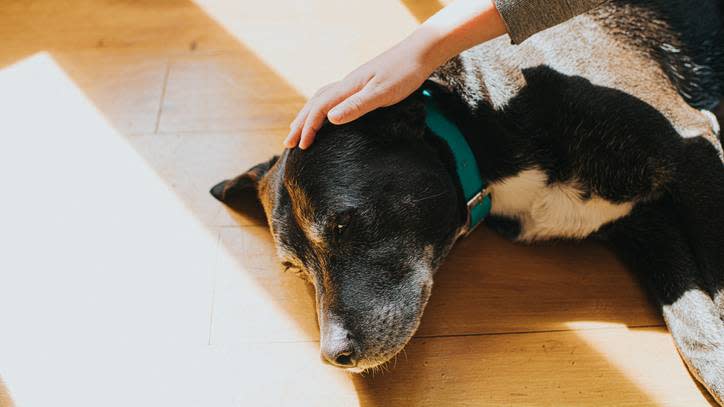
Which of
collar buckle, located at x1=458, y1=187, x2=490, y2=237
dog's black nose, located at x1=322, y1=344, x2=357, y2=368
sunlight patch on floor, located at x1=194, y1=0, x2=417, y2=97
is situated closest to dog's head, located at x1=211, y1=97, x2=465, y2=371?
dog's black nose, located at x1=322, y1=344, x2=357, y2=368

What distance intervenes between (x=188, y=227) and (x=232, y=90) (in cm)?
65

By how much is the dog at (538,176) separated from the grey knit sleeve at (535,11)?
280 millimetres

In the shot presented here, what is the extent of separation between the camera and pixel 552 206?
2.04 meters

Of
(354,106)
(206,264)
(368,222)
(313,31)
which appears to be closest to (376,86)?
(354,106)

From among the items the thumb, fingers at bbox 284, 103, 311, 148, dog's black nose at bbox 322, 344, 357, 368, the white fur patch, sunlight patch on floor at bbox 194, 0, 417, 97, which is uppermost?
the thumb

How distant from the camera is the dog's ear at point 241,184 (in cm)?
215

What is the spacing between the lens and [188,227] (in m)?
2.31

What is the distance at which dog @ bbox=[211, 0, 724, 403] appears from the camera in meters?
1.74

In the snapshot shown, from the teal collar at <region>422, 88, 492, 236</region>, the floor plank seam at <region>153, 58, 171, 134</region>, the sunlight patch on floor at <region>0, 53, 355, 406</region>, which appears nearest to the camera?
the teal collar at <region>422, 88, 492, 236</region>

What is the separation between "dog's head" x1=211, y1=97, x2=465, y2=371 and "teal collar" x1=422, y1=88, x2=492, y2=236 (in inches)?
2.8

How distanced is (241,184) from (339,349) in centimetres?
77

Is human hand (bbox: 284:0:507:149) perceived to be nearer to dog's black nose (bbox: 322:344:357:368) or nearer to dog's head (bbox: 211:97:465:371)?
dog's head (bbox: 211:97:465:371)

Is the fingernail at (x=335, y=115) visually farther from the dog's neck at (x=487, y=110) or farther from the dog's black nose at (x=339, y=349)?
the dog's black nose at (x=339, y=349)

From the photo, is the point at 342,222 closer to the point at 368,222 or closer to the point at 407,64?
the point at 368,222
